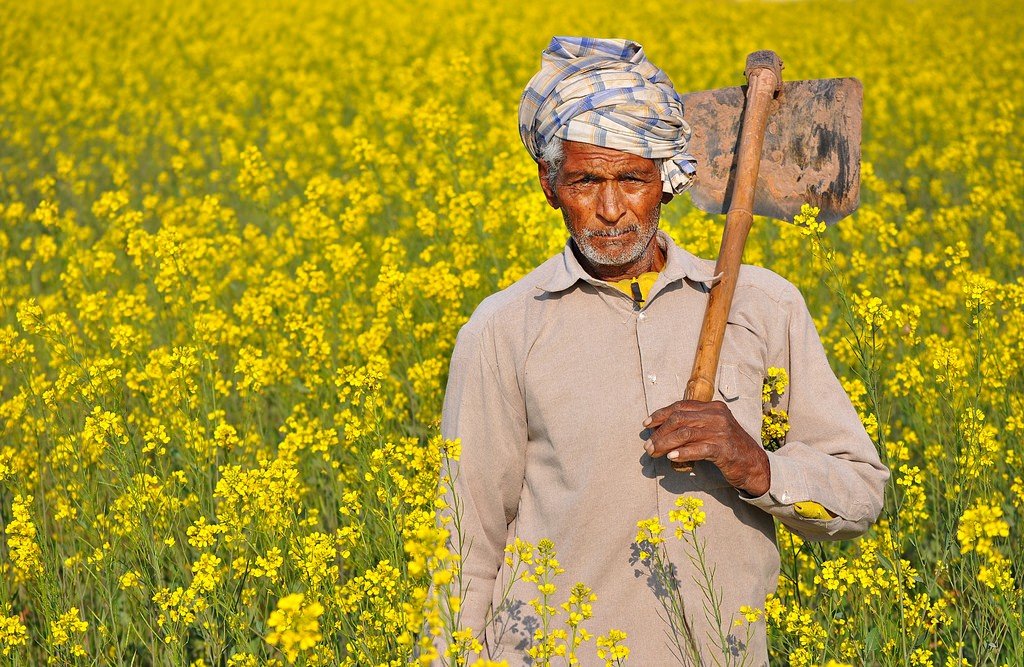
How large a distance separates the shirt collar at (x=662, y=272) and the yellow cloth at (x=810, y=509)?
442 mm

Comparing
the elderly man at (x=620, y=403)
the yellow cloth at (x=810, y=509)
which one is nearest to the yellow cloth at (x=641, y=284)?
the elderly man at (x=620, y=403)

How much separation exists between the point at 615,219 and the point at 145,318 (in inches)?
122

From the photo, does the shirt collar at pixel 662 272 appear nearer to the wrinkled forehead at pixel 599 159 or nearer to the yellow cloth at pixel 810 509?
the wrinkled forehead at pixel 599 159

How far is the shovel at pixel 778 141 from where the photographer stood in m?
2.57

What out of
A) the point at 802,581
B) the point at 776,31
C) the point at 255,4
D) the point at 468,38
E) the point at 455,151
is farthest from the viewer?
the point at 255,4

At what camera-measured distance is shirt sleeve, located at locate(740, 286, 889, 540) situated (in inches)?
83.1

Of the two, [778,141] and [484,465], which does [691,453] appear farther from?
[778,141]

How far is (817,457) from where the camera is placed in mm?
2178

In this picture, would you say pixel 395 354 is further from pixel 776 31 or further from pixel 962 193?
pixel 776 31

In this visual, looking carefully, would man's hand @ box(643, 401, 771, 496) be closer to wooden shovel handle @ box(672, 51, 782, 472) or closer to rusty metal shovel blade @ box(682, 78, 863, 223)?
wooden shovel handle @ box(672, 51, 782, 472)

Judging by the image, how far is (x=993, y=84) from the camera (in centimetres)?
990

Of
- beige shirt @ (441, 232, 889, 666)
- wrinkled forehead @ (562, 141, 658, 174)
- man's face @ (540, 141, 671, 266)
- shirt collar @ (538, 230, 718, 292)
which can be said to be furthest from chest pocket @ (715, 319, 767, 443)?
wrinkled forehead @ (562, 141, 658, 174)

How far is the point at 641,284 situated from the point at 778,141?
1.99 ft

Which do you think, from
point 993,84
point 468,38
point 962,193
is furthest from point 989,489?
point 468,38
